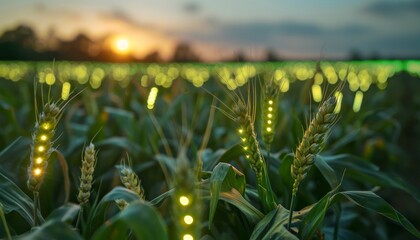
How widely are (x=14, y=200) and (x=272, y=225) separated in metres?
0.71

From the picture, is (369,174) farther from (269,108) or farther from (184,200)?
(184,200)

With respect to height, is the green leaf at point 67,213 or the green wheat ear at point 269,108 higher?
the green wheat ear at point 269,108

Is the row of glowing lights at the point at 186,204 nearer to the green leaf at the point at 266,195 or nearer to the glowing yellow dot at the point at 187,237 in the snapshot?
the glowing yellow dot at the point at 187,237

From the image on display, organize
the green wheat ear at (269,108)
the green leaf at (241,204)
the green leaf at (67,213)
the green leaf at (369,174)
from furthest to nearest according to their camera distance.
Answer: the green leaf at (369,174) → the green wheat ear at (269,108) → the green leaf at (241,204) → the green leaf at (67,213)

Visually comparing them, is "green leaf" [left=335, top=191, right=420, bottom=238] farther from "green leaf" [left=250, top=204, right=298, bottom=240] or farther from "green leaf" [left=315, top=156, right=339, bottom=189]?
"green leaf" [left=315, top=156, right=339, bottom=189]

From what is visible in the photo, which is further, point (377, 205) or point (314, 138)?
point (377, 205)

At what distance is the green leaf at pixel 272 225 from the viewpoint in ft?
4.41

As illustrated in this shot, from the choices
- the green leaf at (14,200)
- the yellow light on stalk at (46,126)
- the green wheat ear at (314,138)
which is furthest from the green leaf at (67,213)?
the green wheat ear at (314,138)

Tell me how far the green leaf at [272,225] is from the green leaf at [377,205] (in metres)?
0.18

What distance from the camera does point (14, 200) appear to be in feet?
4.99

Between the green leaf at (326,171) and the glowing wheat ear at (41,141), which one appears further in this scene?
the green leaf at (326,171)

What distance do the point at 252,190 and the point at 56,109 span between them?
0.80 m

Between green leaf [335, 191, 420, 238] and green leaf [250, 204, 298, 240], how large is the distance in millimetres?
178

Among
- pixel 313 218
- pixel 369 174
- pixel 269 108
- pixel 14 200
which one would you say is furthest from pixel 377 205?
pixel 14 200
